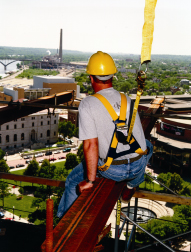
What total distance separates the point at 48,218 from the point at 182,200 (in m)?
1.93

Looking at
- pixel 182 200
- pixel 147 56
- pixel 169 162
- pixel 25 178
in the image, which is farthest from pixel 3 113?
pixel 169 162

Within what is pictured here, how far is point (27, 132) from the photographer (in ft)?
97.7

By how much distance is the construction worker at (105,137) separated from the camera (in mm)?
1702

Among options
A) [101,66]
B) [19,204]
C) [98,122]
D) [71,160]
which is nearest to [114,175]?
[98,122]

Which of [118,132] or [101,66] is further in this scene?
[101,66]

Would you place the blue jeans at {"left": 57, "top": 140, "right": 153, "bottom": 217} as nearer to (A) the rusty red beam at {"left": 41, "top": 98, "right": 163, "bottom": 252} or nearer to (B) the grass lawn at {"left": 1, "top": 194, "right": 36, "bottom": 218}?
(A) the rusty red beam at {"left": 41, "top": 98, "right": 163, "bottom": 252}

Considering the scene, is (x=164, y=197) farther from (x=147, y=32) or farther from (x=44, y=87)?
(x=44, y=87)

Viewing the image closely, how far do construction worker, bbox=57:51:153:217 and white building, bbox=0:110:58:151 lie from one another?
1079 inches

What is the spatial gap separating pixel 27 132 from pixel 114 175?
28.7 metres

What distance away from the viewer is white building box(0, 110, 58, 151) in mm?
28469

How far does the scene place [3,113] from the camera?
3.81 meters

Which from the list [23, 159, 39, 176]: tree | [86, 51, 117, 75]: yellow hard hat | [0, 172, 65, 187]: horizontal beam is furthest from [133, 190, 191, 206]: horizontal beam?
[23, 159, 39, 176]: tree

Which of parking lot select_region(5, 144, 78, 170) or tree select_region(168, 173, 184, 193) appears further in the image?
parking lot select_region(5, 144, 78, 170)

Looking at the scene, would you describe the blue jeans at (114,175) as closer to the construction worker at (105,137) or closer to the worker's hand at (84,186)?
the construction worker at (105,137)
